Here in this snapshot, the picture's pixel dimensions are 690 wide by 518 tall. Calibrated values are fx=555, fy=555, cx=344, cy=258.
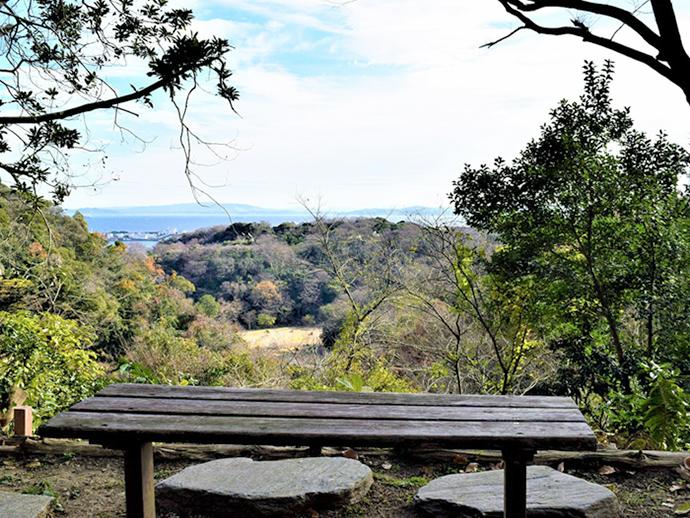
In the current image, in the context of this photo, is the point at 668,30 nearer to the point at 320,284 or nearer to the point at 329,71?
the point at 329,71

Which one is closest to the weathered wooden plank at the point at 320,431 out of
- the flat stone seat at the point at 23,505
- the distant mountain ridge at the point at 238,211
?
the flat stone seat at the point at 23,505

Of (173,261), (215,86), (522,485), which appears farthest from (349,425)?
(173,261)

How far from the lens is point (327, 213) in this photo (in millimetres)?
7684

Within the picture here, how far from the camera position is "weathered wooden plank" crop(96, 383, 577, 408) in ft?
6.69

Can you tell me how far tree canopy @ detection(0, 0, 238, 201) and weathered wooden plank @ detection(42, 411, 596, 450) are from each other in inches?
63.6

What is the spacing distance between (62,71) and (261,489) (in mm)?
2772

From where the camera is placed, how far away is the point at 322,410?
192 centimetres

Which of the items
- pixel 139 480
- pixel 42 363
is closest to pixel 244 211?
pixel 42 363

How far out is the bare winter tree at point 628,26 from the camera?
8.30 ft

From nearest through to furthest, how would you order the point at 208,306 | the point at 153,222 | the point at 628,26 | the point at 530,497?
the point at 530,497
the point at 628,26
the point at 208,306
the point at 153,222

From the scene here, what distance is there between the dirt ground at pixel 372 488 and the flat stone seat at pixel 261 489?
0.10 m

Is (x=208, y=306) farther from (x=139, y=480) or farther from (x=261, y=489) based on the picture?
(x=139, y=480)

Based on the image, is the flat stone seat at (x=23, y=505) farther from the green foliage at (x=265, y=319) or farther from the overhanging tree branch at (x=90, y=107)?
the green foliage at (x=265, y=319)

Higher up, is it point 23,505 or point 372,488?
point 23,505
